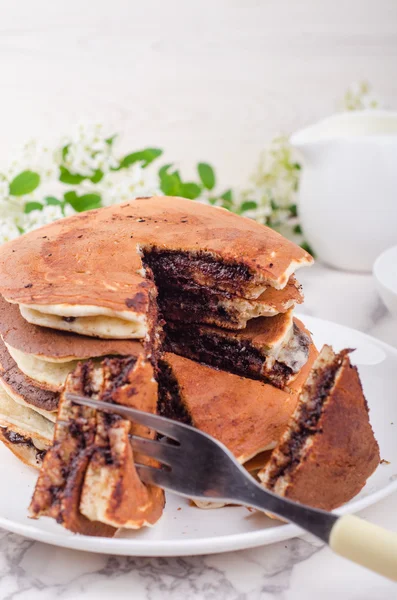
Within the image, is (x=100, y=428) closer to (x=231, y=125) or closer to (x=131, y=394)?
(x=131, y=394)

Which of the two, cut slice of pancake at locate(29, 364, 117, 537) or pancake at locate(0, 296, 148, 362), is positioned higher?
pancake at locate(0, 296, 148, 362)

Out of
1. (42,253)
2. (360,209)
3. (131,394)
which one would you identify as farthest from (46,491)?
(360,209)

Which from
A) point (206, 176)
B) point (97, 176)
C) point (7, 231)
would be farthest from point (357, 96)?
point (7, 231)

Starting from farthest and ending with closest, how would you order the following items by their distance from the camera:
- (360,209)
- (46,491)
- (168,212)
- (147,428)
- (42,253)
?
(360,209) → (168,212) → (42,253) → (147,428) → (46,491)

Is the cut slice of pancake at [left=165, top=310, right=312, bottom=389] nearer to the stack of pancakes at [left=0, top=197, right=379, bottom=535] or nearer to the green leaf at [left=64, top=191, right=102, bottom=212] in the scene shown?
the stack of pancakes at [left=0, top=197, right=379, bottom=535]

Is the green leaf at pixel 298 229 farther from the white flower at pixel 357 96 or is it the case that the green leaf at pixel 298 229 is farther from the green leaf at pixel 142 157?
the green leaf at pixel 142 157

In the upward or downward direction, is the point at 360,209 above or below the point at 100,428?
below

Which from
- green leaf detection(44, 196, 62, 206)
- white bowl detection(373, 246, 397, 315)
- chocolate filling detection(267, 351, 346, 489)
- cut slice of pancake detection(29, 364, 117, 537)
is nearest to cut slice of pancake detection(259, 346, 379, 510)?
chocolate filling detection(267, 351, 346, 489)

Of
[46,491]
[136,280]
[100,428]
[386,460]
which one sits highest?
[136,280]
